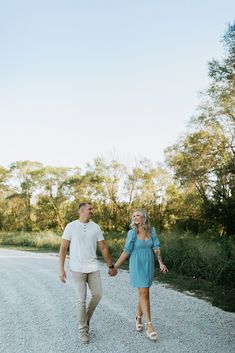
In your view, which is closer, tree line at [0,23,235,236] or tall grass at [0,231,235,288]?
tall grass at [0,231,235,288]

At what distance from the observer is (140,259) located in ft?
18.9

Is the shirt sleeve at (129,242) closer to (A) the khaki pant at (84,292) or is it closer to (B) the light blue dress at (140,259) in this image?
(B) the light blue dress at (140,259)

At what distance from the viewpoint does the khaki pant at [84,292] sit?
5652mm

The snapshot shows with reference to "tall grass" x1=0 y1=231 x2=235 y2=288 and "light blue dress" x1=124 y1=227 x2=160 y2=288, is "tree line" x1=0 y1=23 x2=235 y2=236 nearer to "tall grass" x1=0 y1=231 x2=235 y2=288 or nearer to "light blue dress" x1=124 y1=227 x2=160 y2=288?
"tall grass" x1=0 y1=231 x2=235 y2=288

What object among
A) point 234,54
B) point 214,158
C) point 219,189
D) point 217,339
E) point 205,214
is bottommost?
point 217,339

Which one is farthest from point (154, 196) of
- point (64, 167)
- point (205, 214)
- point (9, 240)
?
point (64, 167)

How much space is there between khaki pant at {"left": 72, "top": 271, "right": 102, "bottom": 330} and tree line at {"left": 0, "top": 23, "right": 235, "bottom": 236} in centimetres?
1090

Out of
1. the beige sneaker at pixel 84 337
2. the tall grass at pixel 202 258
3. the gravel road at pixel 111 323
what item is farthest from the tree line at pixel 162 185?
the beige sneaker at pixel 84 337

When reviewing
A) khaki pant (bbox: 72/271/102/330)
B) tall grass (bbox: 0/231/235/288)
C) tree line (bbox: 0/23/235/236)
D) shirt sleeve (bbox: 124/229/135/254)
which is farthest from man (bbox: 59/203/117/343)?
tree line (bbox: 0/23/235/236)

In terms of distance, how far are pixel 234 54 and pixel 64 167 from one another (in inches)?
1440

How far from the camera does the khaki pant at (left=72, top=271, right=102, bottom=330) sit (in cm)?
565

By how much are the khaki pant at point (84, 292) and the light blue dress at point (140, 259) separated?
0.55 metres

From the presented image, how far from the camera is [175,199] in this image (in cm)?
3125

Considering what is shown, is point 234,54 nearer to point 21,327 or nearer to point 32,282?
point 32,282
